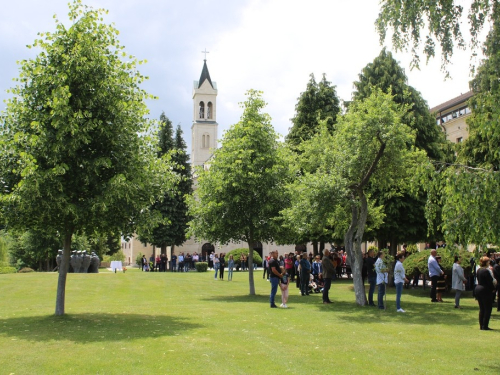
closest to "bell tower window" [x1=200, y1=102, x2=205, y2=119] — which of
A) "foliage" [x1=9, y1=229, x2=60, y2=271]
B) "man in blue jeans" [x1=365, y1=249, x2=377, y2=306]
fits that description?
"foliage" [x1=9, y1=229, x2=60, y2=271]

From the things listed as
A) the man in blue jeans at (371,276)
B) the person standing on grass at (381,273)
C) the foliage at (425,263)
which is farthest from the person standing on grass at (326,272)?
the foliage at (425,263)

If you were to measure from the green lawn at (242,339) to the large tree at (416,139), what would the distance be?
367 inches

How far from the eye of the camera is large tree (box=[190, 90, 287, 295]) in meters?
22.4

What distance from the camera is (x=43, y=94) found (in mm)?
13586

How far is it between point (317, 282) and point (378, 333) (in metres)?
13.4

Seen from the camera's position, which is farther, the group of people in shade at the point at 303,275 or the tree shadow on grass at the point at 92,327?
the group of people in shade at the point at 303,275

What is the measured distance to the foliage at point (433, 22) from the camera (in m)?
11.4

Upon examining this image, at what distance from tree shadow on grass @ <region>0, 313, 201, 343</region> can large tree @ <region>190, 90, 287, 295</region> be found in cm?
841

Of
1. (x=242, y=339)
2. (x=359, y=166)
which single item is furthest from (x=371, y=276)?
(x=242, y=339)

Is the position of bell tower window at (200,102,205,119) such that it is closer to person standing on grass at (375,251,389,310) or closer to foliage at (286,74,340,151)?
foliage at (286,74,340,151)

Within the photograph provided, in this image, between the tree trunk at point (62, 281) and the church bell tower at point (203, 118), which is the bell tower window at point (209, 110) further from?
the tree trunk at point (62, 281)

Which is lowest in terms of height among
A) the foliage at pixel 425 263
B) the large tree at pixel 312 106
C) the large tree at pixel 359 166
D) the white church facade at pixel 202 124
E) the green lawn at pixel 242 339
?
the green lawn at pixel 242 339

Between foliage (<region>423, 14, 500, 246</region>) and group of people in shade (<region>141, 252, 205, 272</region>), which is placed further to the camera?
group of people in shade (<region>141, 252, 205, 272</region>)

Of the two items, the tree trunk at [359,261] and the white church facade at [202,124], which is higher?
the white church facade at [202,124]
